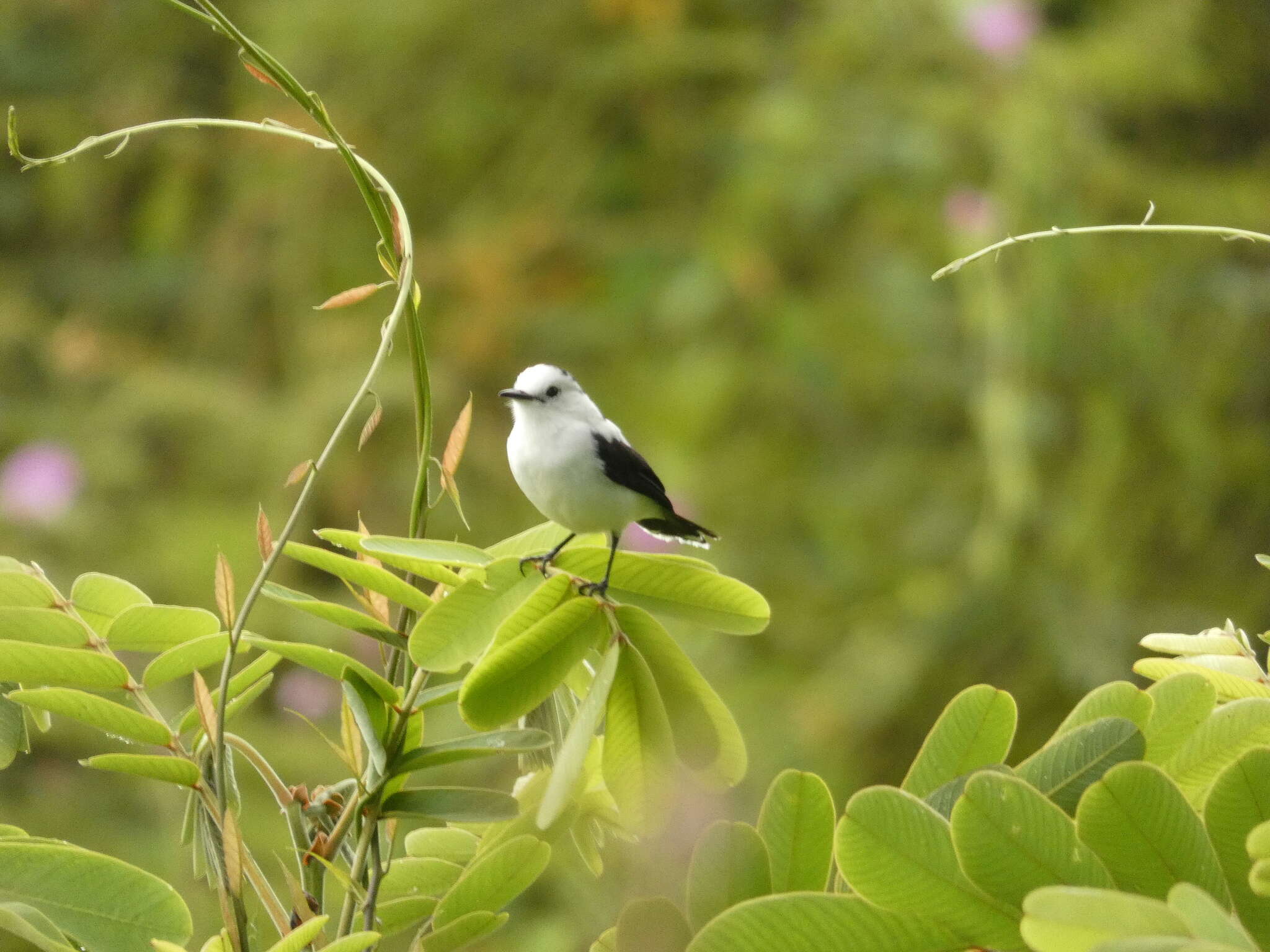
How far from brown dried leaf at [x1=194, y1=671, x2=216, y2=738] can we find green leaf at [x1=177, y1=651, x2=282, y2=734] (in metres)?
0.06

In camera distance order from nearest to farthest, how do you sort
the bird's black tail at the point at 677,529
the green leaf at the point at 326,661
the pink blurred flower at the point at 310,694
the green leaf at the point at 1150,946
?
the green leaf at the point at 1150,946, the green leaf at the point at 326,661, the bird's black tail at the point at 677,529, the pink blurred flower at the point at 310,694

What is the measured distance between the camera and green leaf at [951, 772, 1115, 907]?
46cm

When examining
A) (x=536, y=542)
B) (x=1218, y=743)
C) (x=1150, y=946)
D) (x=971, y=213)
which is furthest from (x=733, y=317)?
(x=1150, y=946)

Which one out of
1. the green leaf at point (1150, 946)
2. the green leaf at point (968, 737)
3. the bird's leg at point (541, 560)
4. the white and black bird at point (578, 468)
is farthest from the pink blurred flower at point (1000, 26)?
the green leaf at point (1150, 946)

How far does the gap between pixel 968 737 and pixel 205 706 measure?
0.34 m

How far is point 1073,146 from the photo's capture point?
3270mm

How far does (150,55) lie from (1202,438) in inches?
146

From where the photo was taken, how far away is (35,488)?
10.6 ft

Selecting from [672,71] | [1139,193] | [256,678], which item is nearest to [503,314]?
[672,71]

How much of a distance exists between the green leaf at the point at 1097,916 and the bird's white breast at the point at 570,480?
563 millimetres

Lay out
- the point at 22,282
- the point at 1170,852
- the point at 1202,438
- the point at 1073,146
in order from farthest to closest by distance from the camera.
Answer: the point at 22,282, the point at 1073,146, the point at 1202,438, the point at 1170,852

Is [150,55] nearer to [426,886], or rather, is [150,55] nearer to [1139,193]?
[1139,193]

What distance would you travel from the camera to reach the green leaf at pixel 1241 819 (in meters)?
0.48

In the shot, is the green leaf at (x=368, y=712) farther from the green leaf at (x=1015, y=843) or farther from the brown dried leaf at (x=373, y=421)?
the green leaf at (x=1015, y=843)
